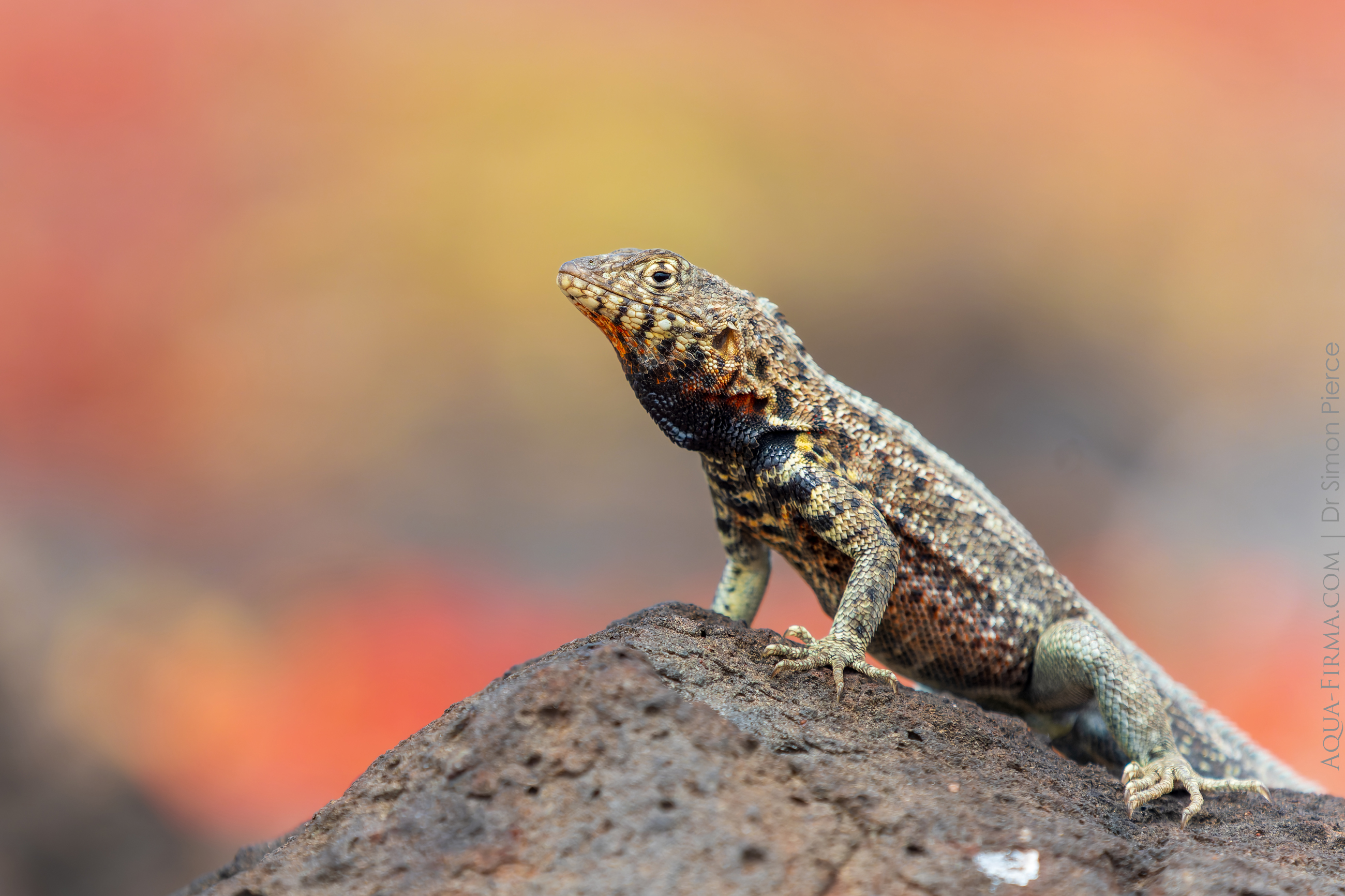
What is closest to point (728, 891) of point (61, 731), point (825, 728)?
point (825, 728)

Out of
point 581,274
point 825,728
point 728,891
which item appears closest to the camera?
point 728,891

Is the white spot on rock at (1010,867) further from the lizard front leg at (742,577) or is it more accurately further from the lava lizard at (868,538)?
the lizard front leg at (742,577)

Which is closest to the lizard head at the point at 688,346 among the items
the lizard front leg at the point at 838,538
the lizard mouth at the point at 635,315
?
the lizard mouth at the point at 635,315

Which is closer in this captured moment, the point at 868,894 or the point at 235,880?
Answer: the point at 868,894

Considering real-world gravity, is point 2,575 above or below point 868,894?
above

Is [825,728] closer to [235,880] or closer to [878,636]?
[878,636]

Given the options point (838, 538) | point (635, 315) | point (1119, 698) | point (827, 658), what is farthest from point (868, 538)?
point (1119, 698)

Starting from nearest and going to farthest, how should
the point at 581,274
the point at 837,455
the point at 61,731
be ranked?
1. the point at 581,274
2. the point at 837,455
3. the point at 61,731

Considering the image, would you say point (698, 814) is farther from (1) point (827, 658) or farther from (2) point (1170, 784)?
(2) point (1170, 784)
